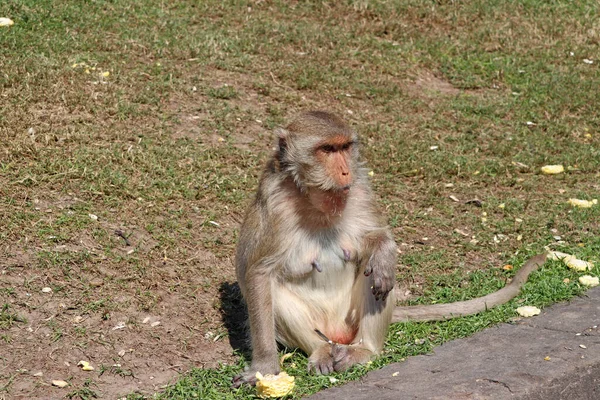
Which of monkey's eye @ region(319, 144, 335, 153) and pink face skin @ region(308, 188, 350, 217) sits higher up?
monkey's eye @ region(319, 144, 335, 153)

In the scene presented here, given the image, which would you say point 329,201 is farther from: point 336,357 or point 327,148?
point 336,357

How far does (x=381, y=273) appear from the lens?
15.7 ft

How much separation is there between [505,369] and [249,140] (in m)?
3.59

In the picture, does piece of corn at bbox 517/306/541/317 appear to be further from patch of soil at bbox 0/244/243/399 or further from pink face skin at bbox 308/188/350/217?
patch of soil at bbox 0/244/243/399

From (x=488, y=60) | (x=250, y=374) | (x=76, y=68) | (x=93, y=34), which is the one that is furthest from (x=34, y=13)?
(x=250, y=374)

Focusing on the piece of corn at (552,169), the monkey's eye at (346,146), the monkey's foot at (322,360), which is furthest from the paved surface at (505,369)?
the piece of corn at (552,169)

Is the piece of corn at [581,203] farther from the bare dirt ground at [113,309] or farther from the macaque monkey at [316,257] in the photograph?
the macaque monkey at [316,257]

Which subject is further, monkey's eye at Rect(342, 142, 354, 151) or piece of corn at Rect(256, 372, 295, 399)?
monkey's eye at Rect(342, 142, 354, 151)

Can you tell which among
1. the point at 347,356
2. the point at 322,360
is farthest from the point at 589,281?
the point at 322,360

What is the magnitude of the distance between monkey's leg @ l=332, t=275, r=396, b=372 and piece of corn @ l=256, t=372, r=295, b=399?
0.37m

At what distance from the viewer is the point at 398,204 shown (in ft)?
23.4

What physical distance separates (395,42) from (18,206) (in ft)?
16.6

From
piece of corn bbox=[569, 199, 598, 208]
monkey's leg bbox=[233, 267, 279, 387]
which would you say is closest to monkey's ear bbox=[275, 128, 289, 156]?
monkey's leg bbox=[233, 267, 279, 387]

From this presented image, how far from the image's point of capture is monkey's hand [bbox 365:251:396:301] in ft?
15.7
